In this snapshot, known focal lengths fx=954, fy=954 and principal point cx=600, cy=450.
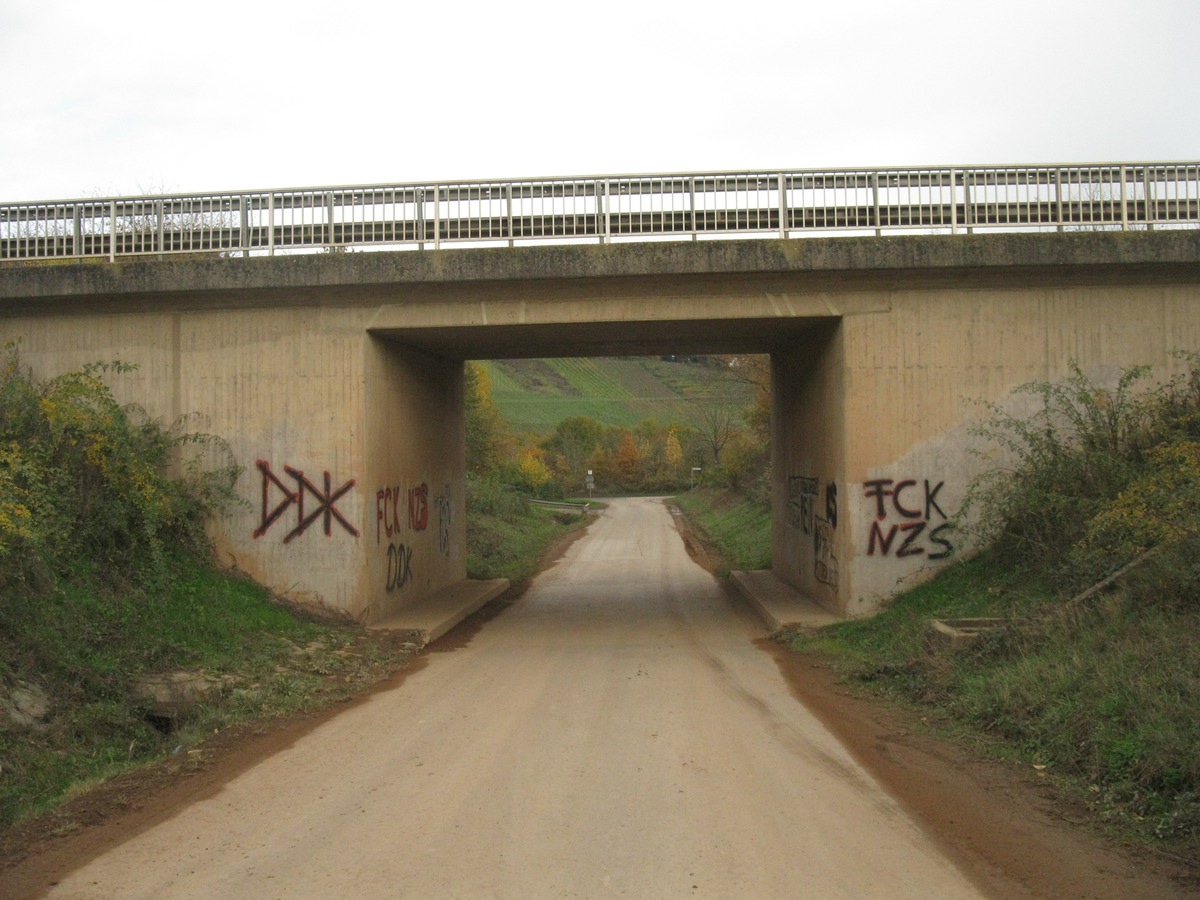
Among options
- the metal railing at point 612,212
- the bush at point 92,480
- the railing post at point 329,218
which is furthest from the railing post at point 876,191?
the bush at point 92,480

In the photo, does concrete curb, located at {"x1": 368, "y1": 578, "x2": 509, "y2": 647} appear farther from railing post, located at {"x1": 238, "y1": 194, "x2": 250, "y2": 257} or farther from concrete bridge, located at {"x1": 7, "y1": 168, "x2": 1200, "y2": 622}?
railing post, located at {"x1": 238, "y1": 194, "x2": 250, "y2": 257}

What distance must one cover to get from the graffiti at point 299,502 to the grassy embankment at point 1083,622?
6693 mm

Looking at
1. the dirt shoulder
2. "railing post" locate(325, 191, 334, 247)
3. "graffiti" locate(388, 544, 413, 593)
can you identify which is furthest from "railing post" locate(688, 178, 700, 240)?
the dirt shoulder

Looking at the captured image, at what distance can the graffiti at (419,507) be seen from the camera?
1603 cm

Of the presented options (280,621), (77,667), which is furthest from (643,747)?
(280,621)

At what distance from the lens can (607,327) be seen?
48.5 ft

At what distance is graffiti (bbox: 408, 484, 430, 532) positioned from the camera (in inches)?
631

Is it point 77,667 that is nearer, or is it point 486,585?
point 77,667

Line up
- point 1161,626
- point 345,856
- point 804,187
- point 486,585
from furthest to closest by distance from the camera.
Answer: point 486,585
point 804,187
point 1161,626
point 345,856

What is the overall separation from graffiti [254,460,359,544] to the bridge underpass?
0.03m

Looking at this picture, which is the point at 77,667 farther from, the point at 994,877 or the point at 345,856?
the point at 994,877

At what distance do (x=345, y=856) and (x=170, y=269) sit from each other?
10.8 m

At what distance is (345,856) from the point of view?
535 cm

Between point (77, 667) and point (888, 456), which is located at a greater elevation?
point (888, 456)
